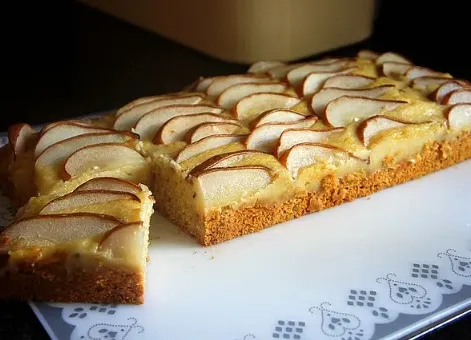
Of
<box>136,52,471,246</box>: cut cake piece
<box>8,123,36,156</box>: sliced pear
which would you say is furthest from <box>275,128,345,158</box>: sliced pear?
<box>8,123,36,156</box>: sliced pear

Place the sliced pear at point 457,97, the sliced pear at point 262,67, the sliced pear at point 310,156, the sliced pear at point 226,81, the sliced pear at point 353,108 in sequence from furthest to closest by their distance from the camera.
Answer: the sliced pear at point 262,67 → the sliced pear at point 226,81 → the sliced pear at point 457,97 → the sliced pear at point 353,108 → the sliced pear at point 310,156

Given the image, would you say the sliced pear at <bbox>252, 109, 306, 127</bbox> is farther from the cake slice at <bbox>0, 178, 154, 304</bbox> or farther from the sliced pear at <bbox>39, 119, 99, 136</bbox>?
the cake slice at <bbox>0, 178, 154, 304</bbox>

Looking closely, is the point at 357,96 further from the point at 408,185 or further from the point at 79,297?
the point at 79,297

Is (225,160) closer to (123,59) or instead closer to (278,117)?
(278,117)

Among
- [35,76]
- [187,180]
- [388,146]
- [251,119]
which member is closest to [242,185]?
[187,180]

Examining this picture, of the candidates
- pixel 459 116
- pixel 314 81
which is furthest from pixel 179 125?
pixel 459 116

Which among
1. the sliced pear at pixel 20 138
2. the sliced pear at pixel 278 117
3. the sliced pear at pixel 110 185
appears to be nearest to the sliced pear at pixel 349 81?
the sliced pear at pixel 278 117

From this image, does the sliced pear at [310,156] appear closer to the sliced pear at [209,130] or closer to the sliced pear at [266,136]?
the sliced pear at [266,136]
